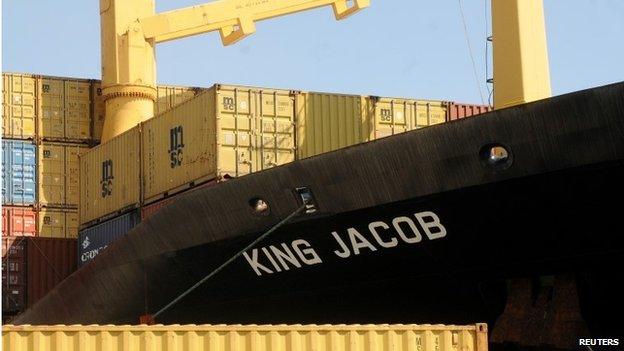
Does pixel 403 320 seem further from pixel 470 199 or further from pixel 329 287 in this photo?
pixel 470 199

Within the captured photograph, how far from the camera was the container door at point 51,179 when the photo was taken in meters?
40.2

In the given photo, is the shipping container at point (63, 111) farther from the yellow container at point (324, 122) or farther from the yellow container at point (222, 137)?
the yellow container at point (324, 122)

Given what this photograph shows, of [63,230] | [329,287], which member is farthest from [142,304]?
[63,230]

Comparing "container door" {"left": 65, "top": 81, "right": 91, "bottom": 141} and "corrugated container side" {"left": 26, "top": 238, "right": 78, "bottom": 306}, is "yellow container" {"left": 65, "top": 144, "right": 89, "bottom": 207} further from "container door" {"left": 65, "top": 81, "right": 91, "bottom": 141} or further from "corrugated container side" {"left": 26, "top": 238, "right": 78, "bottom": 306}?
"corrugated container side" {"left": 26, "top": 238, "right": 78, "bottom": 306}

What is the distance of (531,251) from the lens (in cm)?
1811

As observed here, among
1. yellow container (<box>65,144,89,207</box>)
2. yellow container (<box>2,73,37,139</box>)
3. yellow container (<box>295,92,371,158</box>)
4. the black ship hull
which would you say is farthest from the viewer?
yellow container (<box>2,73,37,139</box>)

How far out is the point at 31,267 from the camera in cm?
3616

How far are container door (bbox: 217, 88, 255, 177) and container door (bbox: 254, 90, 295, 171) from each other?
12.2 inches

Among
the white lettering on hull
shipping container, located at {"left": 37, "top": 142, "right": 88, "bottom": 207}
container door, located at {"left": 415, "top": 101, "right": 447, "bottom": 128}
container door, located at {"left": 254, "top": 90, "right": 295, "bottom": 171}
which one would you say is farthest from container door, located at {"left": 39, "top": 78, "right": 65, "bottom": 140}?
the white lettering on hull

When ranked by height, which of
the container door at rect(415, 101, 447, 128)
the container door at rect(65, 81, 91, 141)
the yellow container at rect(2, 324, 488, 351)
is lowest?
the yellow container at rect(2, 324, 488, 351)

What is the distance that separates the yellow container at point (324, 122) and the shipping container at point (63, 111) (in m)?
14.8

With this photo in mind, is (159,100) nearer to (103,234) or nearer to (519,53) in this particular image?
(103,234)

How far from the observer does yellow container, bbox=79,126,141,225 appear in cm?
3116

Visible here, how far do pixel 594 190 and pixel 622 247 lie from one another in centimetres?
96
